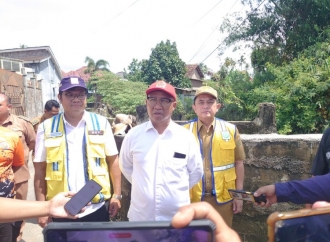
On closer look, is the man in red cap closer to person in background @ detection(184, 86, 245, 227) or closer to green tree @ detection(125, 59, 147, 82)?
person in background @ detection(184, 86, 245, 227)

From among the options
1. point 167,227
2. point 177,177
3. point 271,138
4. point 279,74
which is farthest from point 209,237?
point 279,74

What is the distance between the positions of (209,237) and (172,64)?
27.0 meters

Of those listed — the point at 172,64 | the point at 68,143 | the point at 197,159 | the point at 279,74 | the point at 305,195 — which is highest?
the point at 172,64

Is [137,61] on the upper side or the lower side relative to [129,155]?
upper

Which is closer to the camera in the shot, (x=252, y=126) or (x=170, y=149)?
(x=170, y=149)

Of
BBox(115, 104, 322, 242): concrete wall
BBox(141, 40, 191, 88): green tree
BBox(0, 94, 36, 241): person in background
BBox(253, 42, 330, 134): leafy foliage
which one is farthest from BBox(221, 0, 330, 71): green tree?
BBox(141, 40, 191, 88): green tree

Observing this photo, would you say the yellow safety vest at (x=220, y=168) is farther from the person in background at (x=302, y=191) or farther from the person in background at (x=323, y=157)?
the person in background at (x=302, y=191)

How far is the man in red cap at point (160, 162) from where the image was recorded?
2223 millimetres

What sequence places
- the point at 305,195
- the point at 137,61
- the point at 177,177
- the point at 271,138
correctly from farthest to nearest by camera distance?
the point at 137,61 → the point at 271,138 → the point at 177,177 → the point at 305,195

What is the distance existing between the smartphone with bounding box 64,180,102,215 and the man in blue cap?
0.97 m

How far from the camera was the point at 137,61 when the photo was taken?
3144cm

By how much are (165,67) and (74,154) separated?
25.3 m

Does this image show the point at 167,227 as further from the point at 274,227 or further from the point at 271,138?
the point at 271,138

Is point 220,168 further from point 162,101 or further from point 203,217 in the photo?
point 203,217
